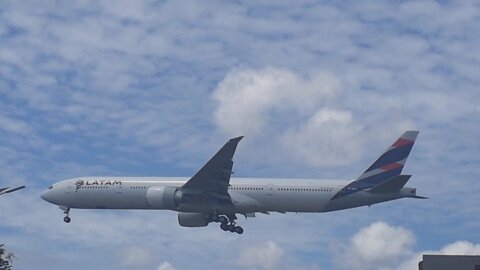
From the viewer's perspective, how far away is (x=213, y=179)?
8081 centimetres

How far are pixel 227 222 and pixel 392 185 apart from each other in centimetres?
1670

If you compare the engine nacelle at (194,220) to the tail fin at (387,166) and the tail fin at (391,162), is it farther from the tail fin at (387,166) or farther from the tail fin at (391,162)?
the tail fin at (391,162)

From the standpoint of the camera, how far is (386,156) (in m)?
82.4

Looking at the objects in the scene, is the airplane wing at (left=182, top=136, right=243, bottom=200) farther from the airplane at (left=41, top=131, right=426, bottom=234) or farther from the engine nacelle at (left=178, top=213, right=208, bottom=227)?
the engine nacelle at (left=178, top=213, right=208, bottom=227)

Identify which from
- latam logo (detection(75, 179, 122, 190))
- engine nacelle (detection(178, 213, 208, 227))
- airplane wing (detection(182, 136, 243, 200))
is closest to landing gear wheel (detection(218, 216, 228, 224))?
engine nacelle (detection(178, 213, 208, 227))

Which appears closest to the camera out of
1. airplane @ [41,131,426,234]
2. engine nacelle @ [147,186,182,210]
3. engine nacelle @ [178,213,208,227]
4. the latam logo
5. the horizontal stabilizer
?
the horizontal stabilizer

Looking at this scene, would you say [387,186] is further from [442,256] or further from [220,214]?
[220,214]

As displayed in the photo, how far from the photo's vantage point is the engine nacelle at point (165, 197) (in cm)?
8044

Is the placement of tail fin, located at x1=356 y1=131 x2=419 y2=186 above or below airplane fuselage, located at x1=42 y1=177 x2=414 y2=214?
above

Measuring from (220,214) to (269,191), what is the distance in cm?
605

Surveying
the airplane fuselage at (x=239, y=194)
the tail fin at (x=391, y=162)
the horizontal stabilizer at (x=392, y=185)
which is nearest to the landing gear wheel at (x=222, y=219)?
the airplane fuselage at (x=239, y=194)

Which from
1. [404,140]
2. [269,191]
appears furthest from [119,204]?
[404,140]

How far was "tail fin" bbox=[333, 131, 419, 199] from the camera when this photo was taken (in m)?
79.8

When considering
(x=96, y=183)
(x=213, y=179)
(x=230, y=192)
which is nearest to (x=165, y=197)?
(x=213, y=179)
